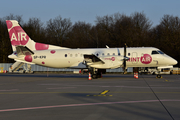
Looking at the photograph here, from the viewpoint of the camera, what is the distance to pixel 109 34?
188 ft

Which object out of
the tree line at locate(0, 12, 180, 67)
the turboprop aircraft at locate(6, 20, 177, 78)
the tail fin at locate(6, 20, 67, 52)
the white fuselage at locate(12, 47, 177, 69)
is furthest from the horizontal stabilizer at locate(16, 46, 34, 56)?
the tree line at locate(0, 12, 180, 67)

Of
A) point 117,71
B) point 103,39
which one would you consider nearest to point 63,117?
point 117,71

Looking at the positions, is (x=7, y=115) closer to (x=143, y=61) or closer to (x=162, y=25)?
(x=143, y=61)

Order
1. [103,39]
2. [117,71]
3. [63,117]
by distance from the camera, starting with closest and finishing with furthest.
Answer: [63,117]
[117,71]
[103,39]

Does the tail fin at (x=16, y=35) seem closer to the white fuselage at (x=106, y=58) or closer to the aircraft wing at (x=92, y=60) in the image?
the white fuselage at (x=106, y=58)

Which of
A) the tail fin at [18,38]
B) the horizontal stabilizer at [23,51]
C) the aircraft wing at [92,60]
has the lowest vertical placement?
the aircraft wing at [92,60]

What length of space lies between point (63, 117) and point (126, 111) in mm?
2205

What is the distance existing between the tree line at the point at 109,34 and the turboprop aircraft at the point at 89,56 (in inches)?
1017

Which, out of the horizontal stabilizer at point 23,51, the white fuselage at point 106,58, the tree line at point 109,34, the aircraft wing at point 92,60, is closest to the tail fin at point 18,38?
the white fuselage at point 106,58

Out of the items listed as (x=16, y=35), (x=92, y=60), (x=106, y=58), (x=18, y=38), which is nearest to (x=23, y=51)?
(x=18, y=38)

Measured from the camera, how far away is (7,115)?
7082 mm

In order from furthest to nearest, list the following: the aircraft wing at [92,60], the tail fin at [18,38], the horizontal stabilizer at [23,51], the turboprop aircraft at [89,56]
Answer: the tail fin at [18,38] < the horizontal stabilizer at [23,51] < the turboprop aircraft at [89,56] < the aircraft wing at [92,60]

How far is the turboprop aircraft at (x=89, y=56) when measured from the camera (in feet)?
83.5

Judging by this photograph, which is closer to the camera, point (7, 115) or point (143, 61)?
point (7, 115)
